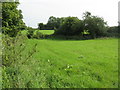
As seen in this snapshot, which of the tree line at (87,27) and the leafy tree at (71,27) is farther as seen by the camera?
the leafy tree at (71,27)

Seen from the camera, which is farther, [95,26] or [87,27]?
[87,27]

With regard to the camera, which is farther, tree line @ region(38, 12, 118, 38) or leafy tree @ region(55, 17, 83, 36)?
leafy tree @ region(55, 17, 83, 36)

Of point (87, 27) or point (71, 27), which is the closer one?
point (87, 27)

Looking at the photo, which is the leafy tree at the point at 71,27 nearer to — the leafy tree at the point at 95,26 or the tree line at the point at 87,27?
the tree line at the point at 87,27

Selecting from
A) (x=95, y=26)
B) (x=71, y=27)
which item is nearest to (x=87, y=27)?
(x=95, y=26)

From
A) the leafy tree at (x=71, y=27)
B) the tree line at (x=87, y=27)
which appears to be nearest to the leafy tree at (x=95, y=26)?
the tree line at (x=87, y=27)

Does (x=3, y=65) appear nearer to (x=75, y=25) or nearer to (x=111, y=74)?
(x=111, y=74)

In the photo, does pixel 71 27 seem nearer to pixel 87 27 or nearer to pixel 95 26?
pixel 87 27

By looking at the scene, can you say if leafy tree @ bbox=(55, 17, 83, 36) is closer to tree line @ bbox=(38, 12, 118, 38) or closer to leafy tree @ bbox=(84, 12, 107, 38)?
tree line @ bbox=(38, 12, 118, 38)

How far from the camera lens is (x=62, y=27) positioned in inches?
1582

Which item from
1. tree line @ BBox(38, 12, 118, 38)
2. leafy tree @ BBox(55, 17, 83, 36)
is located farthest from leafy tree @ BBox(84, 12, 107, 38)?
leafy tree @ BBox(55, 17, 83, 36)

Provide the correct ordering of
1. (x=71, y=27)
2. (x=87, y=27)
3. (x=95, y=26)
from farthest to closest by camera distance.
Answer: (x=71, y=27)
(x=87, y=27)
(x=95, y=26)

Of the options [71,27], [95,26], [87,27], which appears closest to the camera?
[95,26]

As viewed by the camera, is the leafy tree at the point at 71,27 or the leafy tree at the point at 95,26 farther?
the leafy tree at the point at 71,27
